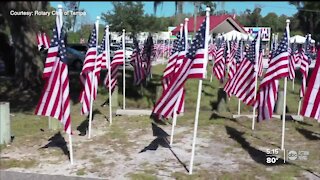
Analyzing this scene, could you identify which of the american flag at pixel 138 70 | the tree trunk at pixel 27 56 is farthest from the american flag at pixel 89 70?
the tree trunk at pixel 27 56

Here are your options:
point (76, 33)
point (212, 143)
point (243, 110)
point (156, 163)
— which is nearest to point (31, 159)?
point (156, 163)

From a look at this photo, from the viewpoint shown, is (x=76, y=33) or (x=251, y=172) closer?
(x=251, y=172)

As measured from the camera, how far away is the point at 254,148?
31.1 feet

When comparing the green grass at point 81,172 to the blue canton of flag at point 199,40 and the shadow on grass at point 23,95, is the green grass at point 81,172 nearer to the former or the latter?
the blue canton of flag at point 199,40

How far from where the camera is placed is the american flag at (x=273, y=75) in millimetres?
9133

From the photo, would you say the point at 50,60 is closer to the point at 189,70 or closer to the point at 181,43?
the point at 189,70

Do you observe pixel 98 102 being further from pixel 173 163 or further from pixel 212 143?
pixel 173 163

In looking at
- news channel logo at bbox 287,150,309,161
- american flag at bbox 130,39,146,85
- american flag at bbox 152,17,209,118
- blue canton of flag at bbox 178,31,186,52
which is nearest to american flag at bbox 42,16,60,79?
american flag at bbox 152,17,209,118

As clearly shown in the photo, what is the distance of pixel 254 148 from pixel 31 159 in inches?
185

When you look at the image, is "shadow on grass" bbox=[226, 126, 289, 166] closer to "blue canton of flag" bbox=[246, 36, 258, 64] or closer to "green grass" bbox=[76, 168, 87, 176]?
"blue canton of flag" bbox=[246, 36, 258, 64]

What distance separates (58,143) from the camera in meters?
9.89

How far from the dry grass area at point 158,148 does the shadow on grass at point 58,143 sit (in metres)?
0.02

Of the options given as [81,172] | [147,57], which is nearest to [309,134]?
[81,172]

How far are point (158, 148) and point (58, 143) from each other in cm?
231
